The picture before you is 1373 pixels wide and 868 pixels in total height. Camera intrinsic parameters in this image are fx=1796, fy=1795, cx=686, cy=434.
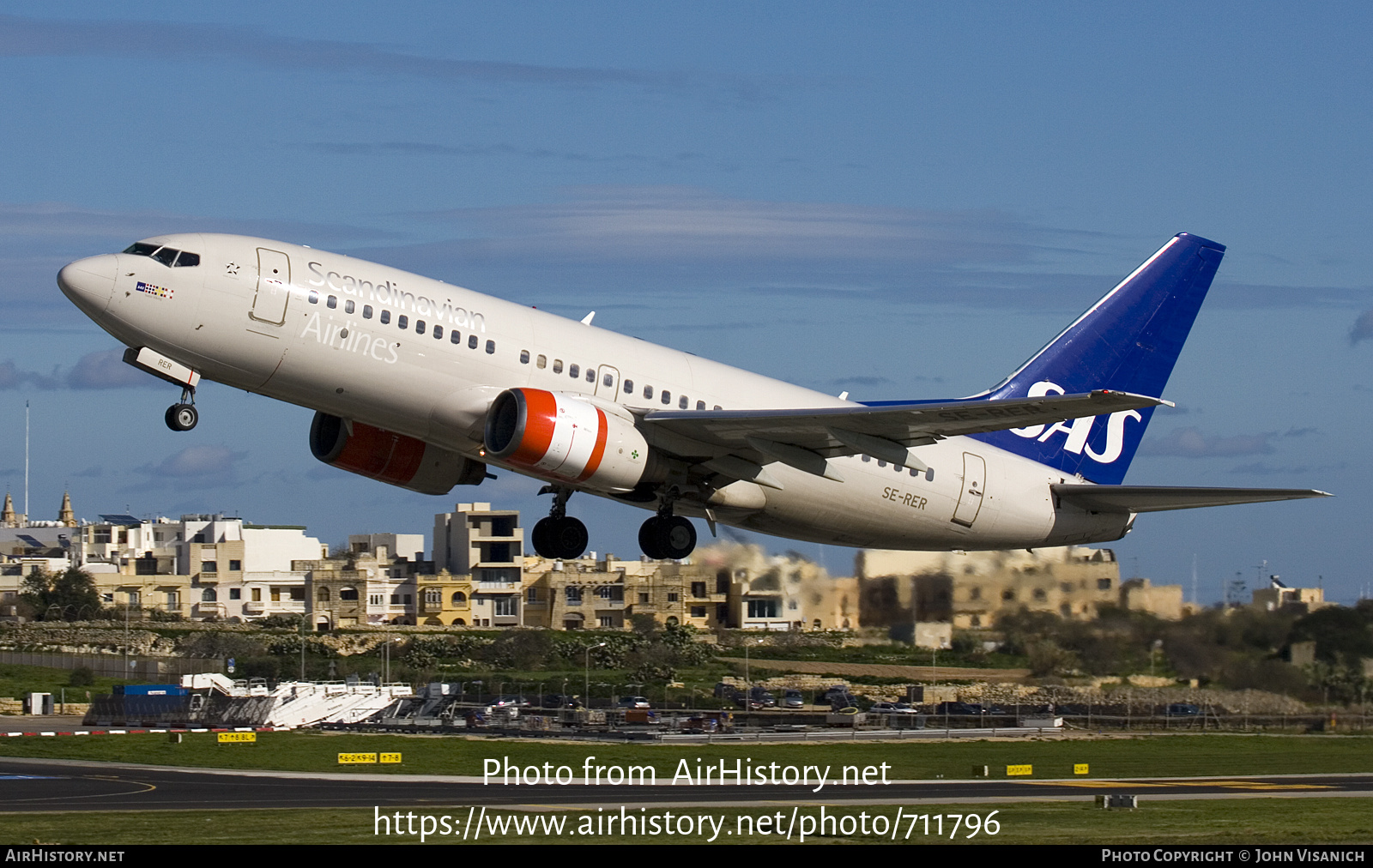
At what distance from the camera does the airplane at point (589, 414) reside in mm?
34219

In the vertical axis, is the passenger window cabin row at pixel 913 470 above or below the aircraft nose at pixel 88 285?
below

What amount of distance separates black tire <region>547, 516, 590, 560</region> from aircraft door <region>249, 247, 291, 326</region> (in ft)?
30.5

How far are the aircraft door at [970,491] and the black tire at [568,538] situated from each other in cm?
869

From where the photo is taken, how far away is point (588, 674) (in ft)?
283

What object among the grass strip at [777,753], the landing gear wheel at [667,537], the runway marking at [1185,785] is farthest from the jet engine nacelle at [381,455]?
the runway marking at [1185,785]

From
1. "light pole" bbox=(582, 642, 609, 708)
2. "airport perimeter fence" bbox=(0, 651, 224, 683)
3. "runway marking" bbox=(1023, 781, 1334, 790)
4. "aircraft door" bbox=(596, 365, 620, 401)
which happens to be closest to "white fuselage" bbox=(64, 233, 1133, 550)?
"aircraft door" bbox=(596, 365, 620, 401)

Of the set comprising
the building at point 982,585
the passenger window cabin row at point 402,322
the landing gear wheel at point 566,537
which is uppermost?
the passenger window cabin row at point 402,322

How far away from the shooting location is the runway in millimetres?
46969

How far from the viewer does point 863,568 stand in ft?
160

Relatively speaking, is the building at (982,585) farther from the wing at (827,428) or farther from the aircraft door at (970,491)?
the wing at (827,428)

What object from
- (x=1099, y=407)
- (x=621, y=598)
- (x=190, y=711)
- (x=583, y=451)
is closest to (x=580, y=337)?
(x=583, y=451)

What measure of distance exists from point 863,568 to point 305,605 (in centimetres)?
9727

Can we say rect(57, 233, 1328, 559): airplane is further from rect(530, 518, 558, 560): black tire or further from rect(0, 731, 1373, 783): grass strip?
rect(0, 731, 1373, 783): grass strip

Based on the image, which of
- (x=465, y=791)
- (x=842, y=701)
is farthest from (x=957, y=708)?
(x=465, y=791)
